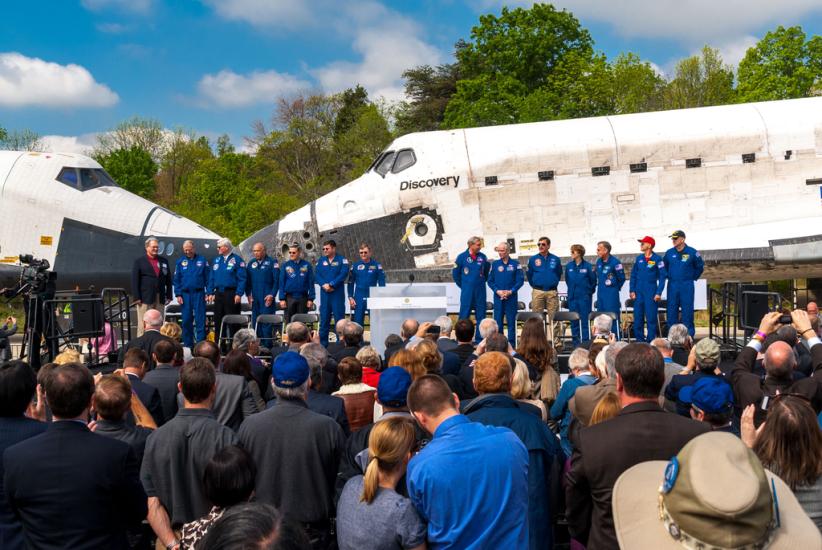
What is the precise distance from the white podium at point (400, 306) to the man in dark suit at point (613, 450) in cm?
755

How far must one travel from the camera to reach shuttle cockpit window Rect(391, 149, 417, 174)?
1441 cm

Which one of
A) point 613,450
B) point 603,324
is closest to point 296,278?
point 603,324

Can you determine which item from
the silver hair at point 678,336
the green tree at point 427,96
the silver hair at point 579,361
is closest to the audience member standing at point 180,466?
the silver hair at point 579,361

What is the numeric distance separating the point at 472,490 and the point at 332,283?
948 centimetres

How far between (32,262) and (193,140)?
157 ft

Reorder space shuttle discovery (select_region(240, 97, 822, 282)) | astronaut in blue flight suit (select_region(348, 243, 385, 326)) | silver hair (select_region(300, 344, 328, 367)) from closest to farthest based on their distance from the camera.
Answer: silver hair (select_region(300, 344, 328, 367)) → astronaut in blue flight suit (select_region(348, 243, 385, 326)) → space shuttle discovery (select_region(240, 97, 822, 282))

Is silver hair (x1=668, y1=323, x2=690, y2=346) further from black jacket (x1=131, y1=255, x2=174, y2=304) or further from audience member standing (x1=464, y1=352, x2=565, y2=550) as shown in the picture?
black jacket (x1=131, y1=255, x2=174, y2=304)

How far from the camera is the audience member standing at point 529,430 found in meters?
3.58

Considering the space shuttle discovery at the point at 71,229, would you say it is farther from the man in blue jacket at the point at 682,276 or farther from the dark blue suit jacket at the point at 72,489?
the dark blue suit jacket at the point at 72,489

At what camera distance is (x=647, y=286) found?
11852 mm

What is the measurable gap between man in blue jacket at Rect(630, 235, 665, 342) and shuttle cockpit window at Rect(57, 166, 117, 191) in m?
10.6

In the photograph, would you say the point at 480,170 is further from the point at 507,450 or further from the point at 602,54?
the point at 602,54

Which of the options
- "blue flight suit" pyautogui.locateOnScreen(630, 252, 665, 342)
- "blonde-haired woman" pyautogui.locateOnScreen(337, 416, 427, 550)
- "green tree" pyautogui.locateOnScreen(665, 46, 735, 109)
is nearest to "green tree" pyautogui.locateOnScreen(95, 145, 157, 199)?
"green tree" pyautogui.locateOnScreen(665, 46, 735, 109)

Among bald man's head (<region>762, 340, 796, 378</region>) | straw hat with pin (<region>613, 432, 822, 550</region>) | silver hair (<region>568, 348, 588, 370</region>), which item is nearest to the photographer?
straw hat with pin (<region>613, 432, 822, 550</region>)
